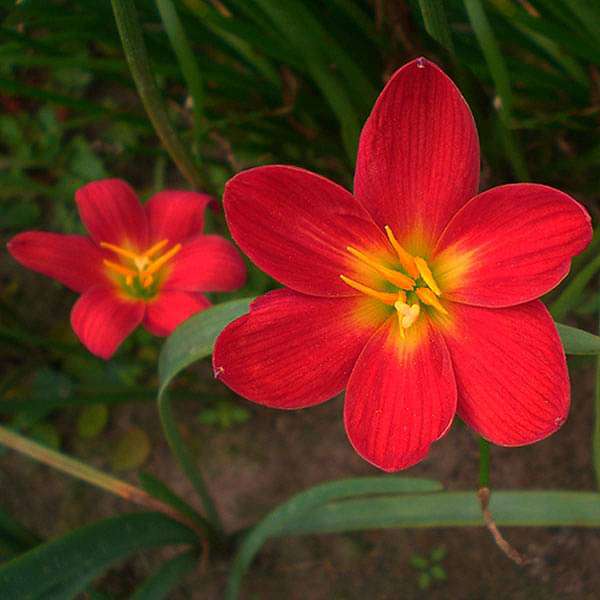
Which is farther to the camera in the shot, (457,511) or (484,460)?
(457,511)

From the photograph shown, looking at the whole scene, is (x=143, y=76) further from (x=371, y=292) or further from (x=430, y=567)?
(x=430, y=567)

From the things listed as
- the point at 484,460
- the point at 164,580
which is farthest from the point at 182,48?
the point at 164,580

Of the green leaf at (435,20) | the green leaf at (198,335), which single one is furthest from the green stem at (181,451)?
the green leaf at (435,20)

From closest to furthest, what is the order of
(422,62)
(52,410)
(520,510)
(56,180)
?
(422,62) < (520,510) < (52,410) < (56,180)

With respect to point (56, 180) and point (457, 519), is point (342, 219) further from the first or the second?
point (56, 180)

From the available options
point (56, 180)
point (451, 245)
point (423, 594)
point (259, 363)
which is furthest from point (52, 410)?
point (451, 245)

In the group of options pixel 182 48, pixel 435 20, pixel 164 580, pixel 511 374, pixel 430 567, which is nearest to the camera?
pixel 511 374

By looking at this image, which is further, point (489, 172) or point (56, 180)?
point (56, 180)
